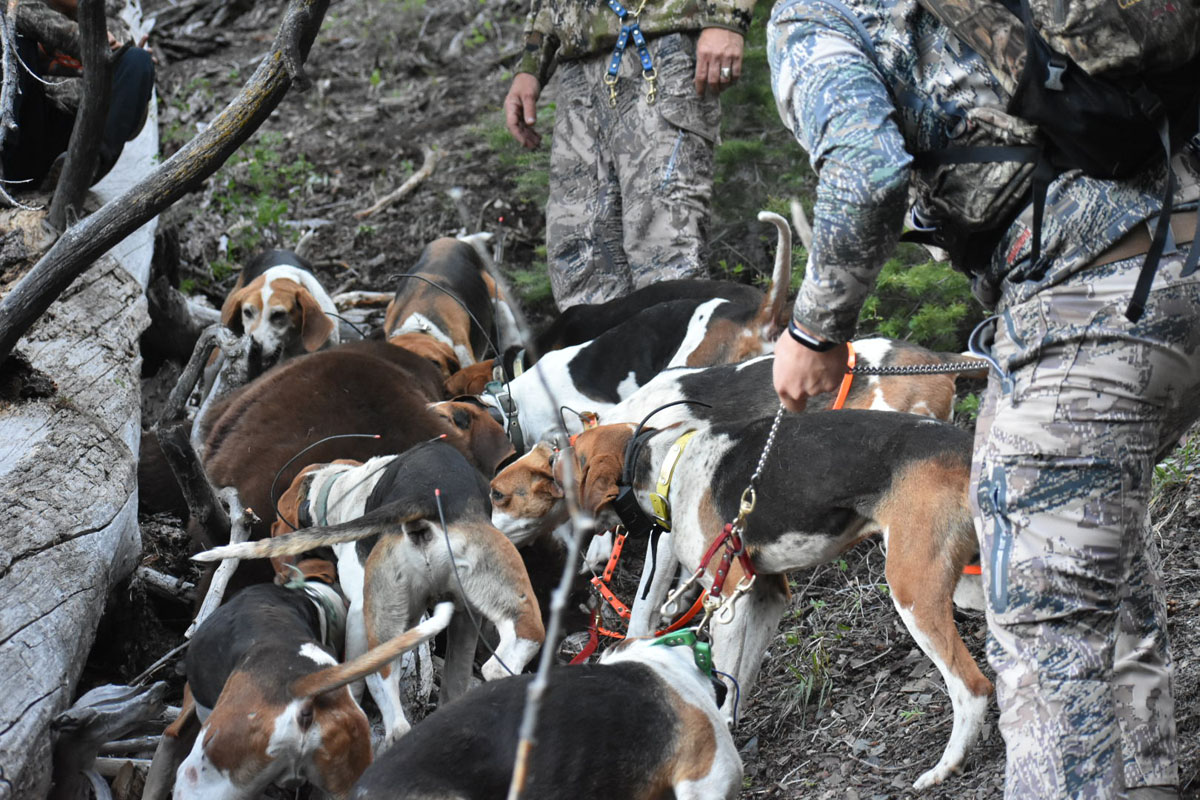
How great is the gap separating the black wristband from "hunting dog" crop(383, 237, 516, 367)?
18.0ft

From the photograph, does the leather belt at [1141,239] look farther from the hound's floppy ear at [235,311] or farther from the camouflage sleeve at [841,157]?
the hound's floppy ear at [235,311]

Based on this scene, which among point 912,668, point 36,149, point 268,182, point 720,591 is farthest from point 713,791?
point 268,182

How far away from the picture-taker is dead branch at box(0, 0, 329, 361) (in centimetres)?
428

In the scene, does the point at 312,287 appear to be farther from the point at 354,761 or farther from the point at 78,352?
the point at 354,761

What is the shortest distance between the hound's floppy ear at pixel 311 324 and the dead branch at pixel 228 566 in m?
2.09

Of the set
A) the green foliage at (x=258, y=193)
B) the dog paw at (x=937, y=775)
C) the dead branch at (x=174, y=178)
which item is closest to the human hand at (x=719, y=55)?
the dead branch at (x=174, y=178)

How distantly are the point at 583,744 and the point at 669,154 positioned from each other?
4398 mm

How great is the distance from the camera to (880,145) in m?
2.61

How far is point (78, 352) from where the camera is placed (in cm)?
607

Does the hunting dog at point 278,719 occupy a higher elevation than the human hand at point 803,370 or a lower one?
lower

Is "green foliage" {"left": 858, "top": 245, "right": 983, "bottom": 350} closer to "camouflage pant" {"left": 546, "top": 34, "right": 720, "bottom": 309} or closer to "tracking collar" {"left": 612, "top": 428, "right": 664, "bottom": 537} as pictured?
"camouflage pant" {"left": 546, "top": 34, "right": 720, "bottom": 309}

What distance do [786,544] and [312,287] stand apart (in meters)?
4.99

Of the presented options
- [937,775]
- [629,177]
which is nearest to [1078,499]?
[937,775]

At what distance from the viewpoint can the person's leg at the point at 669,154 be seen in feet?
22.4
